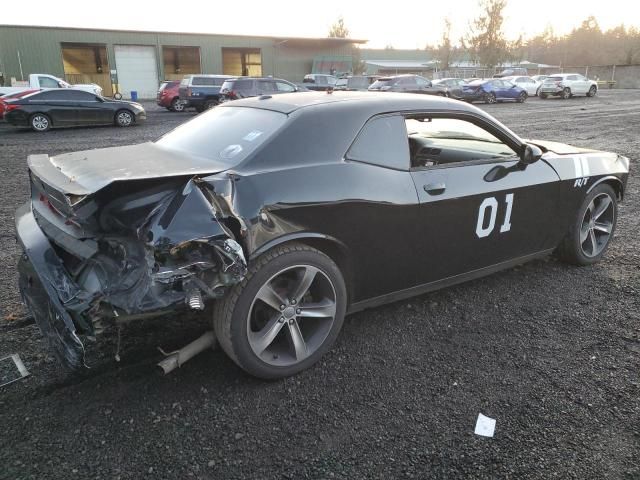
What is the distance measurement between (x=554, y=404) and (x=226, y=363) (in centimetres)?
187

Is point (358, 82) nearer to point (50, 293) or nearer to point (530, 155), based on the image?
point (530, 155)

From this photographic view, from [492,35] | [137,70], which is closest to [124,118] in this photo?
[137,70]

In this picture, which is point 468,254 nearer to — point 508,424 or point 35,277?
point 508,424

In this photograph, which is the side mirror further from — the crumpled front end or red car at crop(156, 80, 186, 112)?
red car at crop(156, 80, 186, 112)

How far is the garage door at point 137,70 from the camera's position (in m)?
36.1

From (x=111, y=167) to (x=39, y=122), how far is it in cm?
1490

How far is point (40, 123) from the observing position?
15.3 meters

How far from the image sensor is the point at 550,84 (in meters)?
29.6

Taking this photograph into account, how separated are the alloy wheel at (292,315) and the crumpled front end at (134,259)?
39 cm

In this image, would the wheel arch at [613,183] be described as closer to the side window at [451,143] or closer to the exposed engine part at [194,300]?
the side window at [451,143]

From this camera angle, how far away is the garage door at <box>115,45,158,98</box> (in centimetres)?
3606

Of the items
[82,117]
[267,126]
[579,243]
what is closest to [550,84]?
[82,117]

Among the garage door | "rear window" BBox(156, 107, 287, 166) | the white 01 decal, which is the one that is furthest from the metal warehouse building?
the white 01 decal

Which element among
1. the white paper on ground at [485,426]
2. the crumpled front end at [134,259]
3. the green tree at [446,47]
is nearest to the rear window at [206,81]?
the crumpled front end at [134,259]
